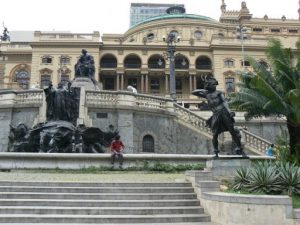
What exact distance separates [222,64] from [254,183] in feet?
195

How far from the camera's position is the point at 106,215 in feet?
33.3

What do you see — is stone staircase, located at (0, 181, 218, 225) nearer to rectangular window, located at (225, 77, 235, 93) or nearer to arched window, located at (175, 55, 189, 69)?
rectangular window, located at (225, 77, 235, 93)

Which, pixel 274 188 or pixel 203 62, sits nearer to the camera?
pixel 274 188

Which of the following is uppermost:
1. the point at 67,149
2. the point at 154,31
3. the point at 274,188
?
the point at 154,31

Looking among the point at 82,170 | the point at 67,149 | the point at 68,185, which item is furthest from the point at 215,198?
the point at 67,149

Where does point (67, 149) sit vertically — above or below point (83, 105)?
below

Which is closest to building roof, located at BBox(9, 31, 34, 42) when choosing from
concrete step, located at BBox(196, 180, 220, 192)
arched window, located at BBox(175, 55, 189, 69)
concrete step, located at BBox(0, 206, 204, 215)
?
arched window, located at BBox(175, 55, 189, 69)

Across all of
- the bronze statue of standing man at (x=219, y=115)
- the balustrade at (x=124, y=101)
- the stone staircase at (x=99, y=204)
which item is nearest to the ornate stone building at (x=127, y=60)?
the balustrade at (x=124, y=101)

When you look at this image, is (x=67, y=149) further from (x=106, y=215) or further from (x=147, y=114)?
(x=106, y=215)

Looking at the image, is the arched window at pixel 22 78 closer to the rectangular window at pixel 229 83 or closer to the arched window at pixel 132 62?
the arched window at pixel 132 62

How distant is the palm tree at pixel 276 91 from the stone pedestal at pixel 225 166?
3.46m

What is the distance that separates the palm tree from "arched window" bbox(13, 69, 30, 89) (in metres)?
58.9

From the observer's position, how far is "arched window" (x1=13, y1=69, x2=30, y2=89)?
71000 mm

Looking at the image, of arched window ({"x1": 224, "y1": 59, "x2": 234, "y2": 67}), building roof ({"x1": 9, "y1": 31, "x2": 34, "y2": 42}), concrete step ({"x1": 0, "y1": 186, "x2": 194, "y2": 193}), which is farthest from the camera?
building roof ({"x1": 9, "y1": 31, "x2": 34, "y2": 42})
